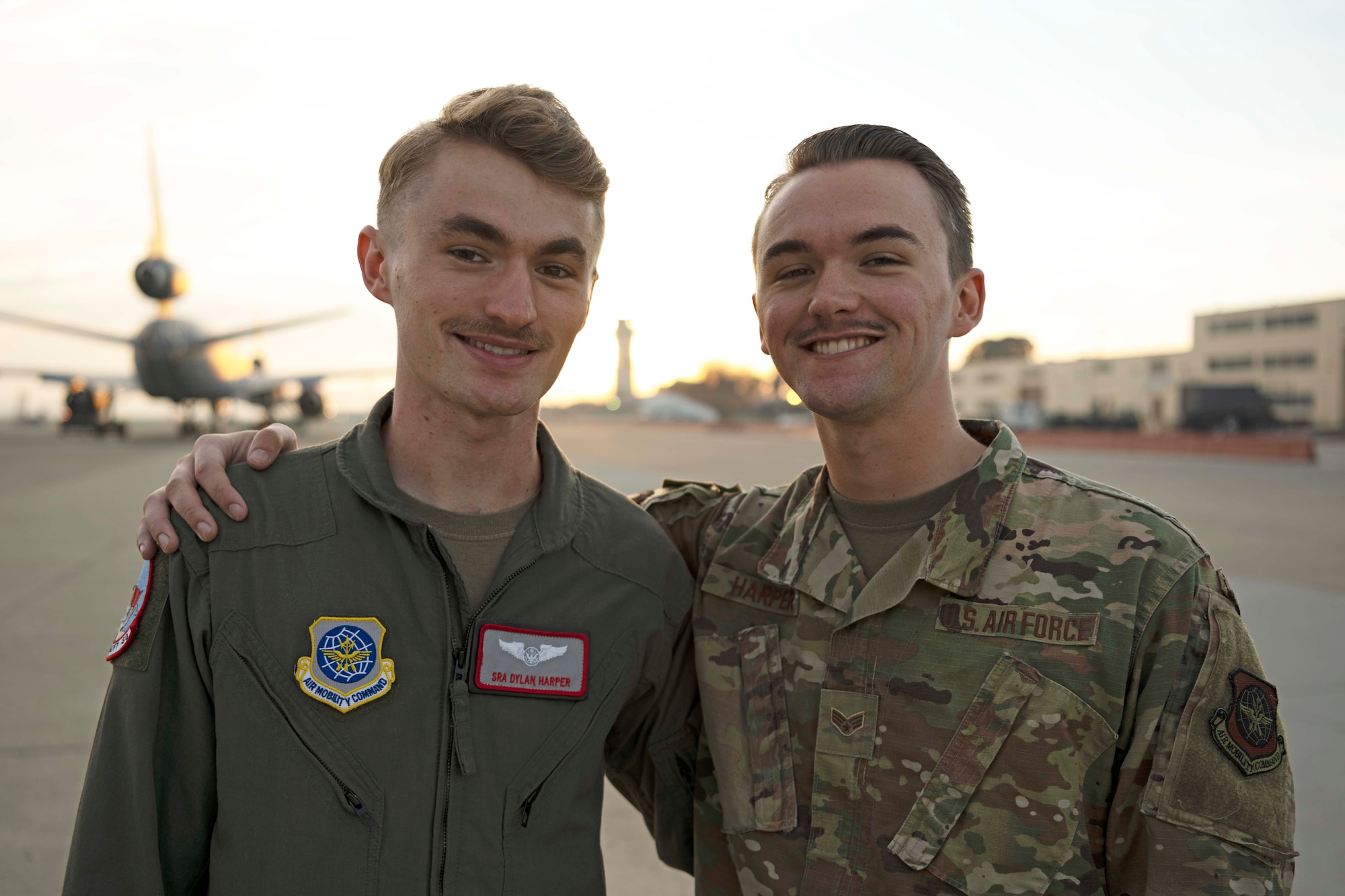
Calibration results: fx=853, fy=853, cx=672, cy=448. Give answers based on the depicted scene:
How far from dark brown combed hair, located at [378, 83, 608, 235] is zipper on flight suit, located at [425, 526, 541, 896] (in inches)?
34.4

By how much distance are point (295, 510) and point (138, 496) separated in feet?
43.7

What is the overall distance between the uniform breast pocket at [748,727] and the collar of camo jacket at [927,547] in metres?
0.19

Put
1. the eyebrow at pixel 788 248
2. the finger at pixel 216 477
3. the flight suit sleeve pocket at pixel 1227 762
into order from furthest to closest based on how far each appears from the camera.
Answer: the eyebrow at pixel 788 248
the finger at pixel 216 477
the flight suit sleeve pocket at pixel 1227 762

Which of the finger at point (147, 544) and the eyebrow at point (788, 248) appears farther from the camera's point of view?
the eyebrow at point (788, 248)

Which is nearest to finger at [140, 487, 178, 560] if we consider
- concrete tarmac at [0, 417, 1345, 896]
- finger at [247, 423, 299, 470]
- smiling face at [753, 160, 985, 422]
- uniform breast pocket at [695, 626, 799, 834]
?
finger at [247, 423, 299, 470]

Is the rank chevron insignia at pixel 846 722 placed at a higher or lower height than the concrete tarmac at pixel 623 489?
higher

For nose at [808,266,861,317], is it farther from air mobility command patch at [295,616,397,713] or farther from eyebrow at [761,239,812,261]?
air mobility command patch at [295,616,397,713]

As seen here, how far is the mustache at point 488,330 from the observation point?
2.04m

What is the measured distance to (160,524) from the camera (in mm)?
1897

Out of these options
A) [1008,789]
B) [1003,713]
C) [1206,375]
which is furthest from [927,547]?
[1206,375]

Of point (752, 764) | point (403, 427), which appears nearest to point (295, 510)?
point (403, 427)

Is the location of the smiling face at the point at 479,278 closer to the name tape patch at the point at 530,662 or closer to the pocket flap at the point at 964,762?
the name tape patch at the point at 530,662

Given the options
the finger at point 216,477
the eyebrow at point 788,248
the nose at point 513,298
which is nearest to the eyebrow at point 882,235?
the eyebrow at point 788,248

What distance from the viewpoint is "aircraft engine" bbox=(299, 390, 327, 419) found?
3650 cm
